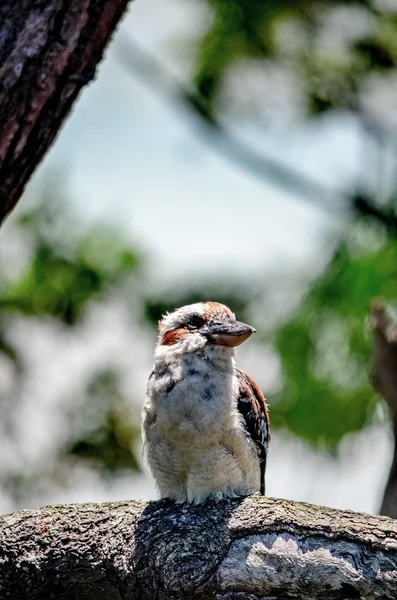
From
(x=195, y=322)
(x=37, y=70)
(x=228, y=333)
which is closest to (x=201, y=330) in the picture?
(x=195, y=322)

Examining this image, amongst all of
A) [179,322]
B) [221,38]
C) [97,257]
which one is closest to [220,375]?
[179,322]

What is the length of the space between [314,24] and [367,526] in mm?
4255

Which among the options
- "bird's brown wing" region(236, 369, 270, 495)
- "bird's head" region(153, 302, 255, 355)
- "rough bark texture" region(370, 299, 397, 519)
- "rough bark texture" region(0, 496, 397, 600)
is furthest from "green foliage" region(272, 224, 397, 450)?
"rough bark texture" region(0, 496, 397, 600)

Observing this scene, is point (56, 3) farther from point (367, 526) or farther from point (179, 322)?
point (367, 526)

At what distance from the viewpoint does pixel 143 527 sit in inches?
146

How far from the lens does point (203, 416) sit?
13.6ft

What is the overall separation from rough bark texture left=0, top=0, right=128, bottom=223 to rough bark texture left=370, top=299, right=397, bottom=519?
6.54 feet

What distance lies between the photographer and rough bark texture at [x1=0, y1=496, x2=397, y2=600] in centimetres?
323

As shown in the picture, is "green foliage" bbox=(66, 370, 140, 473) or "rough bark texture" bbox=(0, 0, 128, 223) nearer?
"rough bark texture" bbox=(0, 0, 128, 223)

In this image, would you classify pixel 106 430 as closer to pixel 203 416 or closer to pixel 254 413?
pixel 254 413

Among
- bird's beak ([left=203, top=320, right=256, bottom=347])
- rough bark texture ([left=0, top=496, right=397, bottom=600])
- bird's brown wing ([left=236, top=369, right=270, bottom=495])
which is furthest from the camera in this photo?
bird's brown wing ([left=236, top=369, right=270, bottom=495])

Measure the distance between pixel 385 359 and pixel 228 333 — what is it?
1.20m

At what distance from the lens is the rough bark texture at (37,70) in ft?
12.5

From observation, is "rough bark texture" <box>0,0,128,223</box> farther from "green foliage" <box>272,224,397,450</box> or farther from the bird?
"green foliage" <box>272,224,397,450</box>
